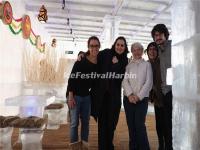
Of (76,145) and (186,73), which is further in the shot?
(76,145)

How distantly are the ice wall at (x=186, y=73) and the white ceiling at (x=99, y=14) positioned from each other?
4.11 m

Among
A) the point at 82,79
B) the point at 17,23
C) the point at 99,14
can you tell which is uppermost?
the point at 99,14

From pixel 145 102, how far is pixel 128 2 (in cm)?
359

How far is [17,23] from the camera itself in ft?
16.0

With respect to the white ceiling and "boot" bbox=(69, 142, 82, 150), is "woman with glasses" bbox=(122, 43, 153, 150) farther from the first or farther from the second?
the white ceiling

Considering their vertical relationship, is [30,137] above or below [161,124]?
below

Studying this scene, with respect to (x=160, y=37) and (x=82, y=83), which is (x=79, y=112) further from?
(x=160, y=37)

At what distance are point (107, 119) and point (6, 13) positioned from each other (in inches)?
103

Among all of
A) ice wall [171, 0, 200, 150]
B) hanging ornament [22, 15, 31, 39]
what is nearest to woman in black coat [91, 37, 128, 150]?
ice wall [171, 0, 200, 150]

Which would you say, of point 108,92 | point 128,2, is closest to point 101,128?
point 108,92

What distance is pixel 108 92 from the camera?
2.43 meters

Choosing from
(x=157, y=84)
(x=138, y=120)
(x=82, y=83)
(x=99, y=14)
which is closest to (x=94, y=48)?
(x=82, y=83)

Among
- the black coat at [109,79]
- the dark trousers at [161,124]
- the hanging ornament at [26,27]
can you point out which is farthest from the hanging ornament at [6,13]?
the dark trousers at [161,124]

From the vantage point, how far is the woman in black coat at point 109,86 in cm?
243
